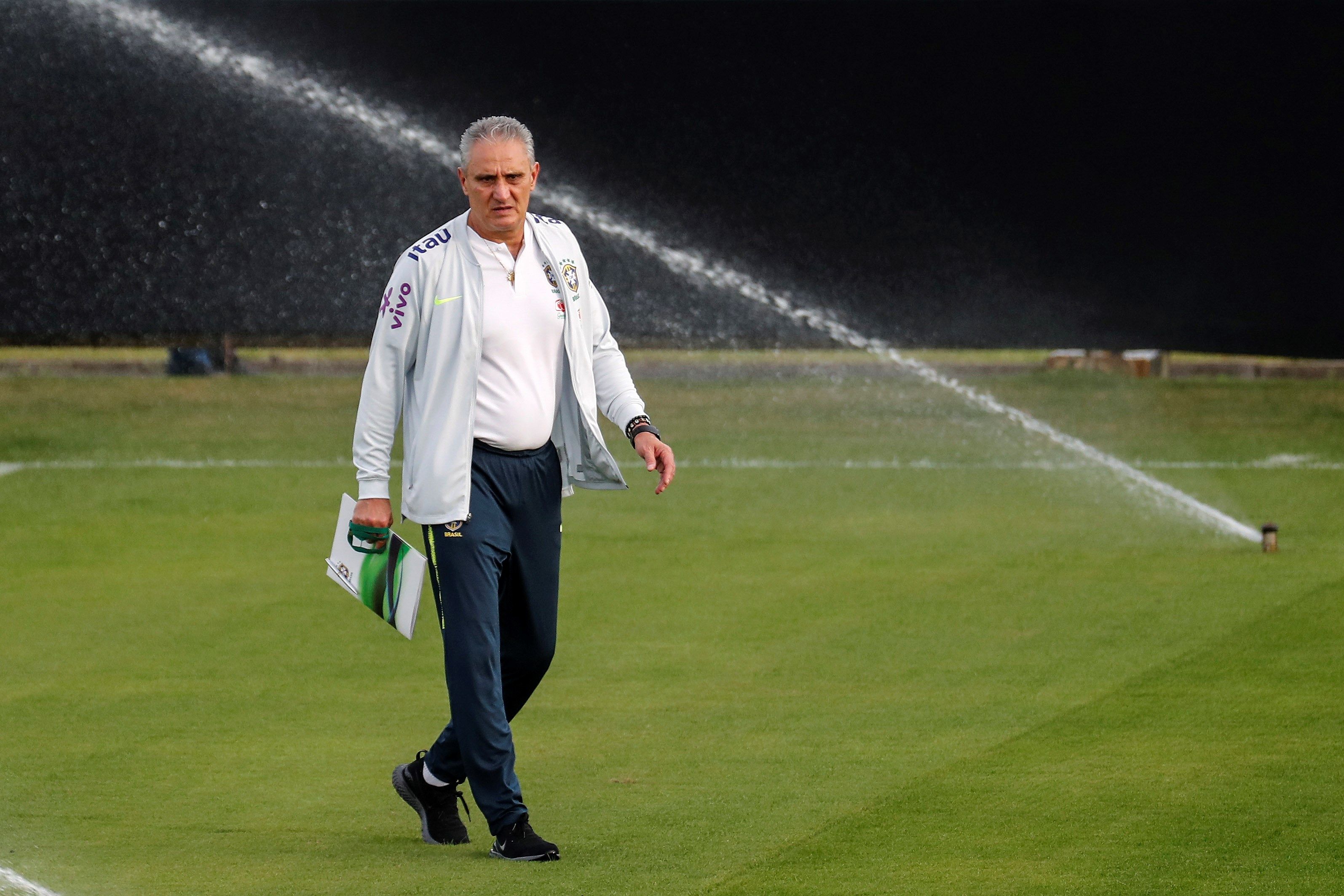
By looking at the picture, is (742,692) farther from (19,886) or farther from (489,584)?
(19,886)

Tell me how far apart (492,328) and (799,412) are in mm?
9479

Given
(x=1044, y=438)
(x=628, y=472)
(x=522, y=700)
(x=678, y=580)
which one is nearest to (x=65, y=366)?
(x=628, y=472)

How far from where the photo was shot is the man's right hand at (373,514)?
12.8 ft

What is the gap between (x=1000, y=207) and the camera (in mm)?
13406

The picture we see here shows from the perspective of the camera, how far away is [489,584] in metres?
3.88

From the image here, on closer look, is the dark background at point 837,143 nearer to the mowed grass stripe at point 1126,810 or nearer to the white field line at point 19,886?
the mowed grass stripe at point 1126,810

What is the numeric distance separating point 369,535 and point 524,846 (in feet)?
2.48

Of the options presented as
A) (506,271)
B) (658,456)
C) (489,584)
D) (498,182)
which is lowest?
(489,584)

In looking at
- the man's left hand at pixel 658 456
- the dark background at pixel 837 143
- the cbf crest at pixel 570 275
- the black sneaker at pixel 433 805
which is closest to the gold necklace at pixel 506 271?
the cbf crest at pixel 570 275

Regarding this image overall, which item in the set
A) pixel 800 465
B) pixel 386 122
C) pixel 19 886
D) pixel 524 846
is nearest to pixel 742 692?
pixel 524 846

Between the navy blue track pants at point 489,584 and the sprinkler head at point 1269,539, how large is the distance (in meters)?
4.51

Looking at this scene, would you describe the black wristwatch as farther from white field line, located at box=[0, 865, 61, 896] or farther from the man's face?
white field line, located at box=[0, 865, 61, 896]

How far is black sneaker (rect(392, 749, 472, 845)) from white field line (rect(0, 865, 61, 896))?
79 cm

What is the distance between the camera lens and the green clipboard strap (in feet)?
13.0
